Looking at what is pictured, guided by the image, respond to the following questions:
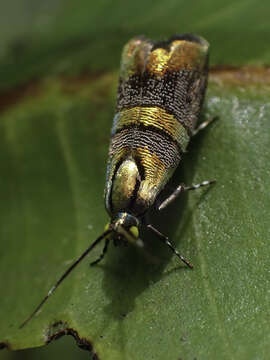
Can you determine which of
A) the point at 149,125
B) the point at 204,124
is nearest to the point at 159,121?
the point at 149,125

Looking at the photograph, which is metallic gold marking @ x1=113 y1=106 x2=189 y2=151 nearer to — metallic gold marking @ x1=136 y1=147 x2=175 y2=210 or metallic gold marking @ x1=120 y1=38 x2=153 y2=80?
metallic gold marking @ x1=136 y1=147 x2=175 y2=210

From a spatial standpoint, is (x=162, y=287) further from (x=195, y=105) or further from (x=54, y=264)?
(x=195, y=105)

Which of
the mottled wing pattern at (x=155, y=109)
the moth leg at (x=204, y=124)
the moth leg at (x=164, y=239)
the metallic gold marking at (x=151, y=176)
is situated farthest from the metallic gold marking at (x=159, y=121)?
the moth leg at (x=164, y=239)

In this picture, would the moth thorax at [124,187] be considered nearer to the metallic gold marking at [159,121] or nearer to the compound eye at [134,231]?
the compound eye at [134,231]

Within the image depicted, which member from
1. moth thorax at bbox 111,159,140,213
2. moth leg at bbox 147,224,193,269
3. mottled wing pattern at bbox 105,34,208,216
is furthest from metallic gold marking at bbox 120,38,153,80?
moth leg at bbox 147,224,193,269

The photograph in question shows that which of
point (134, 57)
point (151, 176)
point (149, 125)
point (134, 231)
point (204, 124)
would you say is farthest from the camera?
point (134, 57)

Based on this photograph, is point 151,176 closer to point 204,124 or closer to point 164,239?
point 164,239
